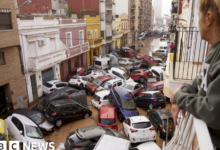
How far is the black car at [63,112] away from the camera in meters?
10.6

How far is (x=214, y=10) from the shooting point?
133cm

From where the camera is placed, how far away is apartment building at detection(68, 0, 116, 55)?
85.5 feet

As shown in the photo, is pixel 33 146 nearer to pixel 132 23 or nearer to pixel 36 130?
pixel 36 130

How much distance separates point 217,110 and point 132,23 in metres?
53.7

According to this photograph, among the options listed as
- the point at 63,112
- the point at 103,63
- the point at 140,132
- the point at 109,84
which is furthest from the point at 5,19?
the point at 103,63

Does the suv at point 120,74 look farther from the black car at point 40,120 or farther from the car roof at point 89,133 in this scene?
the car roof at point 89,133

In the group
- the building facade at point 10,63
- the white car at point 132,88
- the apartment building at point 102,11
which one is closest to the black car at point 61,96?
the building facade at point 10,63

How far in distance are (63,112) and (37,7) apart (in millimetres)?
15623

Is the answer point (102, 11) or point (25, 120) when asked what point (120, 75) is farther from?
A: point (102, 11)

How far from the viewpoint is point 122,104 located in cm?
1204

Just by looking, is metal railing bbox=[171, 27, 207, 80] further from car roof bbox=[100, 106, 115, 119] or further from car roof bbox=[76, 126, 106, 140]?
car roof bbox=[100, 106, 115, 119]

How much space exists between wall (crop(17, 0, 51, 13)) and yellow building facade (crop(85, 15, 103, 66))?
527cm

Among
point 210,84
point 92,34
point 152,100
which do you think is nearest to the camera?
point 210,84

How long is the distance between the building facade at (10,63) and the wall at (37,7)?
24.2 feet
